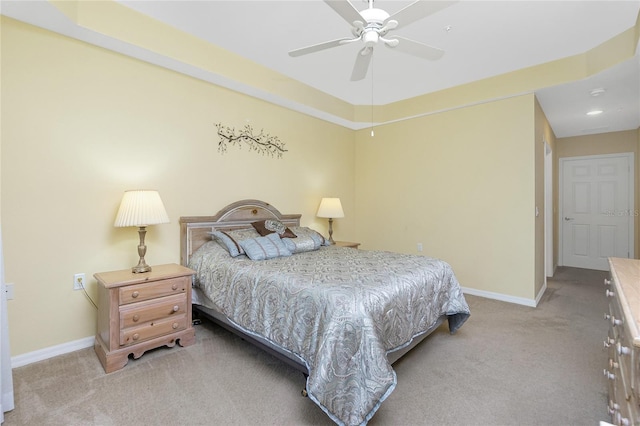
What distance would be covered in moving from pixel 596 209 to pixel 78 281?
7.35 m

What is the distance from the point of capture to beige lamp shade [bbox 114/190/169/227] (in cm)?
239

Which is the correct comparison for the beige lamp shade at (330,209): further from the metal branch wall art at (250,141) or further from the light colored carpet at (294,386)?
the light colored carpet at (294,386)

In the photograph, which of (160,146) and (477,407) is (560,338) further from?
(160,146)

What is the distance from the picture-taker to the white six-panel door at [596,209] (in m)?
5.05

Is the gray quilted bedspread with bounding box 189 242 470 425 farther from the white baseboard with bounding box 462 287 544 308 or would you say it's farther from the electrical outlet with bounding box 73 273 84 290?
the white baseboard with bounding box 462 287 544 308

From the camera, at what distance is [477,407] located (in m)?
1.79

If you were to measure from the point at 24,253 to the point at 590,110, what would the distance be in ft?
20.5

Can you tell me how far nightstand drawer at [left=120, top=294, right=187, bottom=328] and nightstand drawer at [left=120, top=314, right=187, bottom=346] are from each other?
0.11 feet

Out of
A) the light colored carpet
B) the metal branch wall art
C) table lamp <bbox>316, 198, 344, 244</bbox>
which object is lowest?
the light colored carpet

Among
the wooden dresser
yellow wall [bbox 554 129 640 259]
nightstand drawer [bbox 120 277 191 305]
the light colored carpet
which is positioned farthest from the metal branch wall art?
yellow wall [bbox 554 129 640 259]

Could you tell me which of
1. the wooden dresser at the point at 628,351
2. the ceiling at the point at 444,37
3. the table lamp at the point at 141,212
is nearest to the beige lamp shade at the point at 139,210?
the table lamp at the point at 141,212

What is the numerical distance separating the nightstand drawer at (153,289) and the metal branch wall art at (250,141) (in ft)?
5.05

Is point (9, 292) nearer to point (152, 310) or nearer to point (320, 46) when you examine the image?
point (152, 310)

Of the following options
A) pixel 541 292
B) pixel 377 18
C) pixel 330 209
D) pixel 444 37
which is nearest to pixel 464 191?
pixel 541 292
